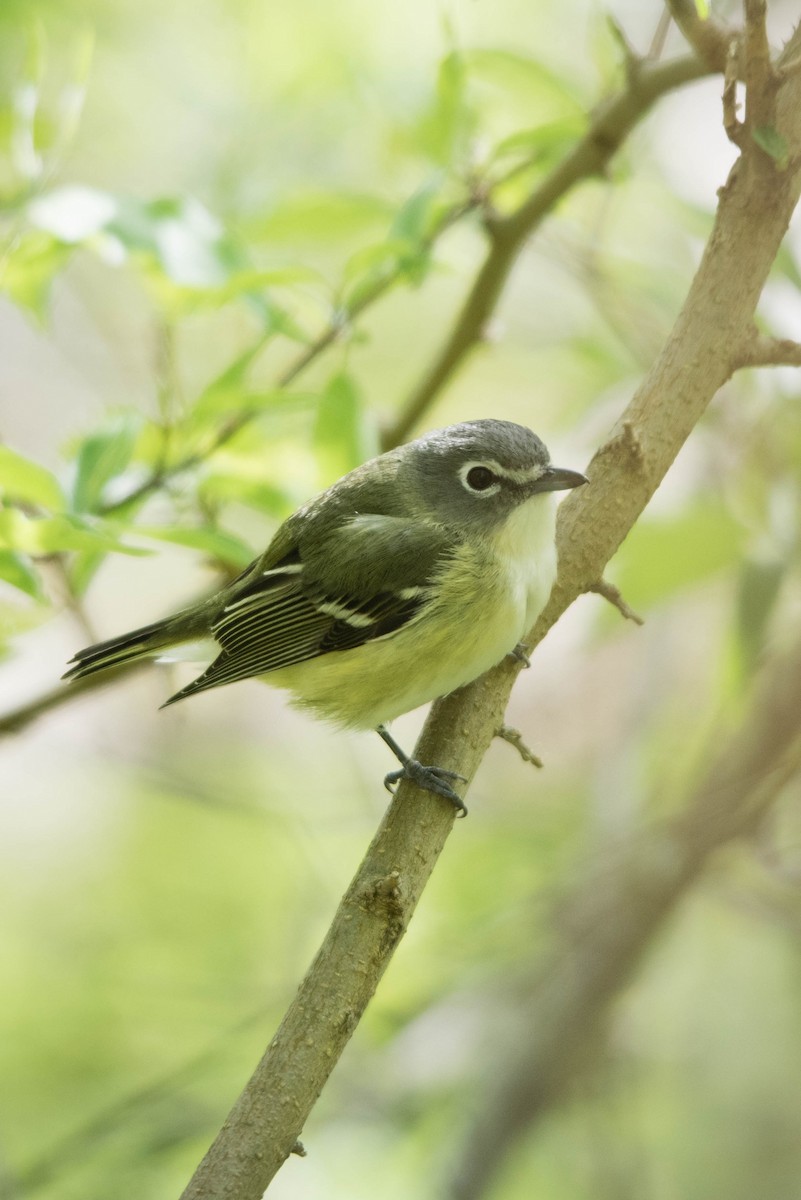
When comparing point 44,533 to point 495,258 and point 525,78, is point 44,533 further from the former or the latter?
point 525,78

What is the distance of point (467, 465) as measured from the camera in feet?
10.8

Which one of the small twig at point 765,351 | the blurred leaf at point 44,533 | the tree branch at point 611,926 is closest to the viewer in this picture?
the blurred leaf at point 44,533

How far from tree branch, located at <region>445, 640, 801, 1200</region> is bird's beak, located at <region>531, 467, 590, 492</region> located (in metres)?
1.40

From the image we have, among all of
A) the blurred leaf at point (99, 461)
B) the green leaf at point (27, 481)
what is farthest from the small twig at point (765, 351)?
the green leaf at point (27, 481)

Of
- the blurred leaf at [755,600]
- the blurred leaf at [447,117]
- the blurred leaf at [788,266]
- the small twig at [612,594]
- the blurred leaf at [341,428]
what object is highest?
the blurred leaf at [447,117]

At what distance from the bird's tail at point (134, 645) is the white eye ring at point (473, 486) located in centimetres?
91

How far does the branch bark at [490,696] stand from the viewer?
1888mm

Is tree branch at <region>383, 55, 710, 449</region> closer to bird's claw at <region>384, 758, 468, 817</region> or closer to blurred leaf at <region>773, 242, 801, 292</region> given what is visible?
blurred leaf at <region>773, 242, 801, 292</region>

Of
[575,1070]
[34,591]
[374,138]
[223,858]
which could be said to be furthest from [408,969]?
[374,138]

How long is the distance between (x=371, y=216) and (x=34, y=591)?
1.31m

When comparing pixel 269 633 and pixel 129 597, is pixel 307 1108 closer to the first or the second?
pixel 269 633

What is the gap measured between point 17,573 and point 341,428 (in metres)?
0.86

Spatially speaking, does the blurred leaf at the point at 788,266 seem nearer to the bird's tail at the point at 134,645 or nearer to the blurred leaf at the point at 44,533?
the blurred leaf at the point at 44,533

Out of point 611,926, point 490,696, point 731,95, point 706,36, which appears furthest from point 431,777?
point 611,926
